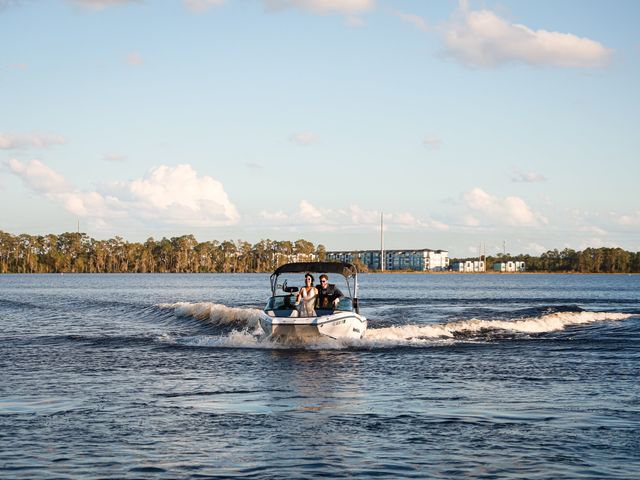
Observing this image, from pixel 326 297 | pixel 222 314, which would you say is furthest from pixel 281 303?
pixel 222 314

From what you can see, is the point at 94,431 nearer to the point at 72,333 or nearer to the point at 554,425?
the point at 554,425

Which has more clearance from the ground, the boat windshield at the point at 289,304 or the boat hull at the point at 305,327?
the boat windshield at the point at 289,304

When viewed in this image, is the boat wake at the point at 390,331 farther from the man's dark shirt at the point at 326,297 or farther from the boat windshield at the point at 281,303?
the man's dark shirt at the point at 326,297

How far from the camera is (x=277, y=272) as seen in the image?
3259 cm

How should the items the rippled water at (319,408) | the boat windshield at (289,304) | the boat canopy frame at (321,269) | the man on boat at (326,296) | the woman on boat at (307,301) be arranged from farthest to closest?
the boat canopy frame at (321,269)
the man on boat at (326,296)
the boat windshield at (289,304)
the woman on boat at (307,301)
the rippled water at (319,408)

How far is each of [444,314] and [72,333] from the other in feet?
84.6

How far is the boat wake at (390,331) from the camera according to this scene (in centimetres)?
2931

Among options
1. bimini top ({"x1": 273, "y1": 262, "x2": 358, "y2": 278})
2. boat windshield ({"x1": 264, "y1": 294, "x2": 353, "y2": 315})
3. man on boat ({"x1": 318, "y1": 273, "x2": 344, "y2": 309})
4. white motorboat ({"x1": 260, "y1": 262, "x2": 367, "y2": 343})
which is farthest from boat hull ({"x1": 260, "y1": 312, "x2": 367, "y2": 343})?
bimini top ({"x1": 273, "y1": 262, "x2": 358, "y2": 278})

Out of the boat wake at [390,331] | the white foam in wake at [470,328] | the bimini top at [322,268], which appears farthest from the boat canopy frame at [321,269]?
the boat wake at [390,331]

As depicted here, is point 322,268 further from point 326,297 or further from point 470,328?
point 470,328

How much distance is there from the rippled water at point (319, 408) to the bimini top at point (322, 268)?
330 cm

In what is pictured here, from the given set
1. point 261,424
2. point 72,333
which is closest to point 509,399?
point 261,424

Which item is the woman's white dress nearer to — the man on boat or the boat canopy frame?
the man on boat

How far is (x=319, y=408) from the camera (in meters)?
16.2
